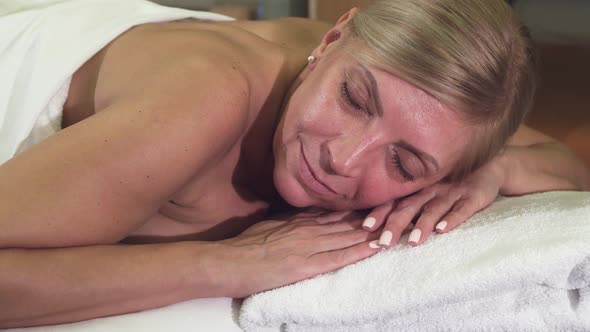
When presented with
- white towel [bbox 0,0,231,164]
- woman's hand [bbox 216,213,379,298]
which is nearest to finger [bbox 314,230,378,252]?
woman's hand [bbox 216,213,379,298]

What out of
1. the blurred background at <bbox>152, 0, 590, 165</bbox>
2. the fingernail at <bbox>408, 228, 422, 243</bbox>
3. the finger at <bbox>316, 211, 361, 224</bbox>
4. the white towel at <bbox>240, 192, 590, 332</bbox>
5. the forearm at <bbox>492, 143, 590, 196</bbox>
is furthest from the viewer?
the blurred background at <bbox>152, 0, 590, 165</bbox>

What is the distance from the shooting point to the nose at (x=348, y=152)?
0.77 meters

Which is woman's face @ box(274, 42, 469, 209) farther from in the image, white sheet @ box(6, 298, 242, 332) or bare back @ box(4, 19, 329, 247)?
white sheet @ box(6, 298, 242, 332)

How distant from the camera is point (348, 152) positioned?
2.53 feet

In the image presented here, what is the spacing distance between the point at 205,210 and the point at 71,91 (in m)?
0.28

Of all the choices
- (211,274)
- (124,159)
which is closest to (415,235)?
(211,274)

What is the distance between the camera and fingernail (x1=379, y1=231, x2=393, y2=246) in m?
0.76

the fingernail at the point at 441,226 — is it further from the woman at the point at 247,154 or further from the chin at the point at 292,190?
the chin at the point at 292,190

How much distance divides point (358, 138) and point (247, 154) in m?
0.23

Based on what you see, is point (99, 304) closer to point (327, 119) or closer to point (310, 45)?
point (327, 119)

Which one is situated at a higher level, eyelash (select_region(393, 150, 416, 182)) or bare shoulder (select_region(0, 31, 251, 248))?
bare shoulder (select_region(0, 31, 251, 248))

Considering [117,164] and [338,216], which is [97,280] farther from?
[338,216]

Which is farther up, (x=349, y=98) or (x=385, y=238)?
(x=349, y=98)

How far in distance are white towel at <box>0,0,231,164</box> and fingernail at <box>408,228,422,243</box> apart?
546 mm
